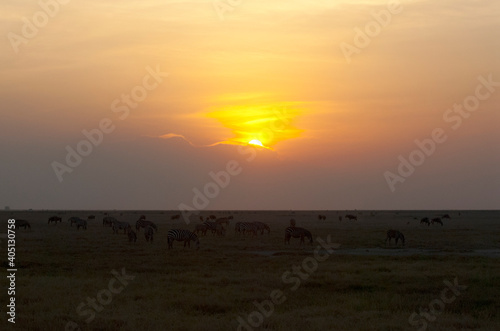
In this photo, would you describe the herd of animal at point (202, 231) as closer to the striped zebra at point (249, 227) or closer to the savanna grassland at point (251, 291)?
the striped zebra at point (249, 227)

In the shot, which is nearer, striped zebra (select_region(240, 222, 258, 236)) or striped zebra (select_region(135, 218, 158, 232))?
striped zebra (select_region(240, 222, 258, 236))

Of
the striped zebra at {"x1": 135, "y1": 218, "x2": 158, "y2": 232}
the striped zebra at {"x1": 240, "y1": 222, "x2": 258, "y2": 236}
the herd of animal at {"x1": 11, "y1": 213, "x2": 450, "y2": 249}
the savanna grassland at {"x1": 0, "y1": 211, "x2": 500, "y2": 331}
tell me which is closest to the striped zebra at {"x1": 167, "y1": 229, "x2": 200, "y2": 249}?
the herd of animal at {"x1": 11, "y1": 213, "x2": 450, "y2": 249}

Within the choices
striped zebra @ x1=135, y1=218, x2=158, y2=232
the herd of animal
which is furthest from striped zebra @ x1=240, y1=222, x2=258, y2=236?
striped zebra @ x1=135, y1=218, x2=158, y2=232

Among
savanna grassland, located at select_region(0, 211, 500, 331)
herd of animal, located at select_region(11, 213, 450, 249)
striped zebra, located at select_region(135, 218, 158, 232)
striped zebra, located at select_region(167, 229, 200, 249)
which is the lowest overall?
savanna grassland, located at select_region(0, 211, 500, 331)

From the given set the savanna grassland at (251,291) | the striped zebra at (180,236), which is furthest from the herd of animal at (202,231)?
the savanna grassland at (251,291)

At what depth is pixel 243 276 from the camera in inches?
905

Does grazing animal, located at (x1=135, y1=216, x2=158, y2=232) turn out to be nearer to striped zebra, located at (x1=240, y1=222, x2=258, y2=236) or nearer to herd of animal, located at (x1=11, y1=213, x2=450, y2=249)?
herd of animal, located at (x1=11, y1=213, x2=450, y2=249)

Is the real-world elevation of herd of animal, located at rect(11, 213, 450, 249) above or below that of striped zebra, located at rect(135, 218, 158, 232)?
below

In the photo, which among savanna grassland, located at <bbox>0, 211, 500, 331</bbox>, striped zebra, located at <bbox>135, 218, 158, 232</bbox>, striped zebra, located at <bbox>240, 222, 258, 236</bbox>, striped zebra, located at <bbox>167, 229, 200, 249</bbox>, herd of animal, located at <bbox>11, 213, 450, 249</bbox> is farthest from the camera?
striped zebra, located at <bbox>135, 218, 158, 232</bbox>

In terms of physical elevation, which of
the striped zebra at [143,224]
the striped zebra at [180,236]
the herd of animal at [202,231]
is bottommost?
the striped zebra at [180,236]

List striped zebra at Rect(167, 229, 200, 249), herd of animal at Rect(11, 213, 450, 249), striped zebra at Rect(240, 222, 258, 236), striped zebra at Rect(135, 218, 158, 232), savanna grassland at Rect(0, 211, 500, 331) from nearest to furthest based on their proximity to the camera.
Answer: savanna grassland at Rect(0, 211, 500, 331)
striped zebra at Rect(167, 229, 200, 249)
herd of animal at Rect(11, 213, 450, 249)
striped zebra at Rect(240, 222, 258, 236)
striped zebra at Rect(135, 218, 158, 232)

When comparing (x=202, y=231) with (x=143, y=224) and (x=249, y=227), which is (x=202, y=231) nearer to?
(x=249, y=227)

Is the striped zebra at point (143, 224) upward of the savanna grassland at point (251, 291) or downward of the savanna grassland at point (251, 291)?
upward

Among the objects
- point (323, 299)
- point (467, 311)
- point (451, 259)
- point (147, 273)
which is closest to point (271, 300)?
point (323, 299)
